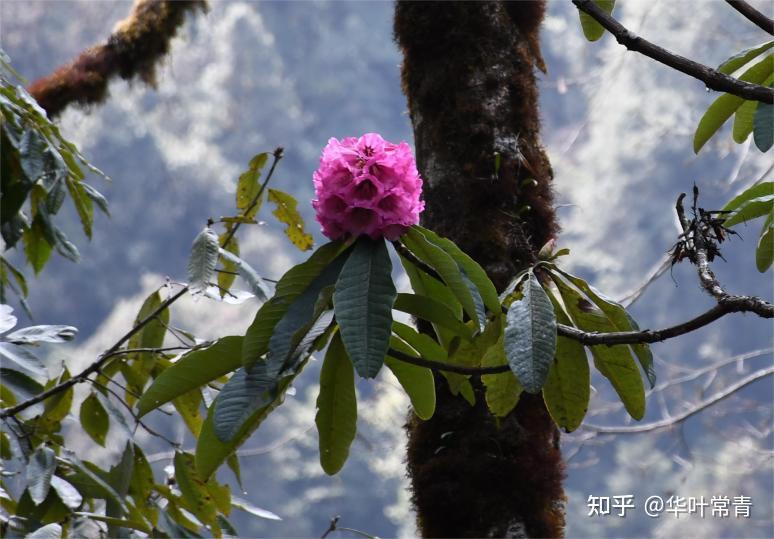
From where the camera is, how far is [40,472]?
3.72 ft

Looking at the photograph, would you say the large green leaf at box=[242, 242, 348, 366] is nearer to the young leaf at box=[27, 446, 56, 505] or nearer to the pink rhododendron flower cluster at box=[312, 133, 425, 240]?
the pink rhododendron flower cluster at box=[312, 133, 425, 240]

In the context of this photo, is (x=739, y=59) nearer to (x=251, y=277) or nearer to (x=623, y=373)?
(x=623, y=373)

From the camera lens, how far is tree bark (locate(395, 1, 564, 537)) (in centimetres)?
111

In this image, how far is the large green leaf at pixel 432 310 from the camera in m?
0.79

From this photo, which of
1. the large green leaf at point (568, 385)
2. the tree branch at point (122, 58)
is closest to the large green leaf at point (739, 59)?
the large green leaf at point (568, 385)

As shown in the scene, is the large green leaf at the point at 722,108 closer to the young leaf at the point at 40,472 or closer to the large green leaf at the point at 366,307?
the large green leaf at the point at 366,307

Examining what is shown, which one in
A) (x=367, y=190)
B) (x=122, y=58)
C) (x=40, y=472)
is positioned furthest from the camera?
(x=122, y=58)

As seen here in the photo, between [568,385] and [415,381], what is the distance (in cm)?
16

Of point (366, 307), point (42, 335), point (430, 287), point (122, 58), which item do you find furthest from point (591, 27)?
point (122, 58)

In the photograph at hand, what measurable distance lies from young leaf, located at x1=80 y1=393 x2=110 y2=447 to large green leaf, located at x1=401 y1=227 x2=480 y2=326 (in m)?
0.80

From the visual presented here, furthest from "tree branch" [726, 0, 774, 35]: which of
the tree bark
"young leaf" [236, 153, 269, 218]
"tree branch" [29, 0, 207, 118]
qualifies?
"tree branch" [29, 0, 207, 118]

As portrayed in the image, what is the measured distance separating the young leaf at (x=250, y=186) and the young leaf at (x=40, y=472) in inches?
20.1

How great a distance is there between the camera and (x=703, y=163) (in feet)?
22.4

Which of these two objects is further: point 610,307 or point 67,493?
point 67,493
